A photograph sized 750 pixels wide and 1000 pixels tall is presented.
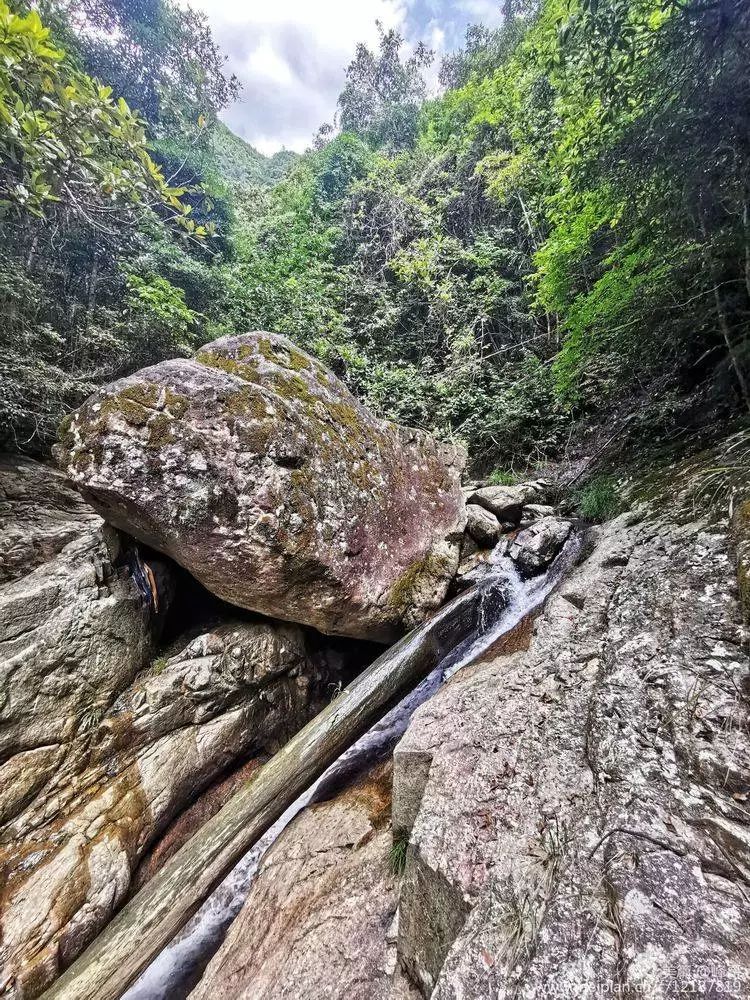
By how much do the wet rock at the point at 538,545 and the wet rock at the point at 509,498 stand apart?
879 millimetres

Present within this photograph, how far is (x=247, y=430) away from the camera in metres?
4.07

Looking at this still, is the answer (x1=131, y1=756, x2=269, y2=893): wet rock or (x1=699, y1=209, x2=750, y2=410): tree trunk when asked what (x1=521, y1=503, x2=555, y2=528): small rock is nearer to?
(x1=699, y1=209, x2=750, y2=410): tree trunk

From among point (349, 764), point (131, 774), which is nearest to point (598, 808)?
point (349, 764)

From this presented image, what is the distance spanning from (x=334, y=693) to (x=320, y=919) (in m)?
2.64

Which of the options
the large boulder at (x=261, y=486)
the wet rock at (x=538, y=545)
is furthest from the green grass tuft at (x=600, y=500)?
the large boulder at (x=261, y=486)

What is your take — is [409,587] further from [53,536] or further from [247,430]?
[53,536]

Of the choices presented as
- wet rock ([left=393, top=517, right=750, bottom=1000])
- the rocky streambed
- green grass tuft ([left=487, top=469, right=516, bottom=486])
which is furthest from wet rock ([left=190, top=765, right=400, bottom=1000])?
green grass tuft ([left=487, top=469, right=516, bottom=486])

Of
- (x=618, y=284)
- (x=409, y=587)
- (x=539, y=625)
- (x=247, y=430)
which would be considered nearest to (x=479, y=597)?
(x=409, y=587)

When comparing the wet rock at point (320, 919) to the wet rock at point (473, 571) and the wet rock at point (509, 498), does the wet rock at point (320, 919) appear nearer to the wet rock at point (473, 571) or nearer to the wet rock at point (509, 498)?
the wet rock at point (473, 571)

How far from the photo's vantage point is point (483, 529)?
6703 millimetres

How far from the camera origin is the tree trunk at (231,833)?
102 inches

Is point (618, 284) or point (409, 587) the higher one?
point (618, 284)

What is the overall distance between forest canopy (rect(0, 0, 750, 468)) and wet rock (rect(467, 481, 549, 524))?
1960mm

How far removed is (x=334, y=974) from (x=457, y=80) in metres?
28.2
